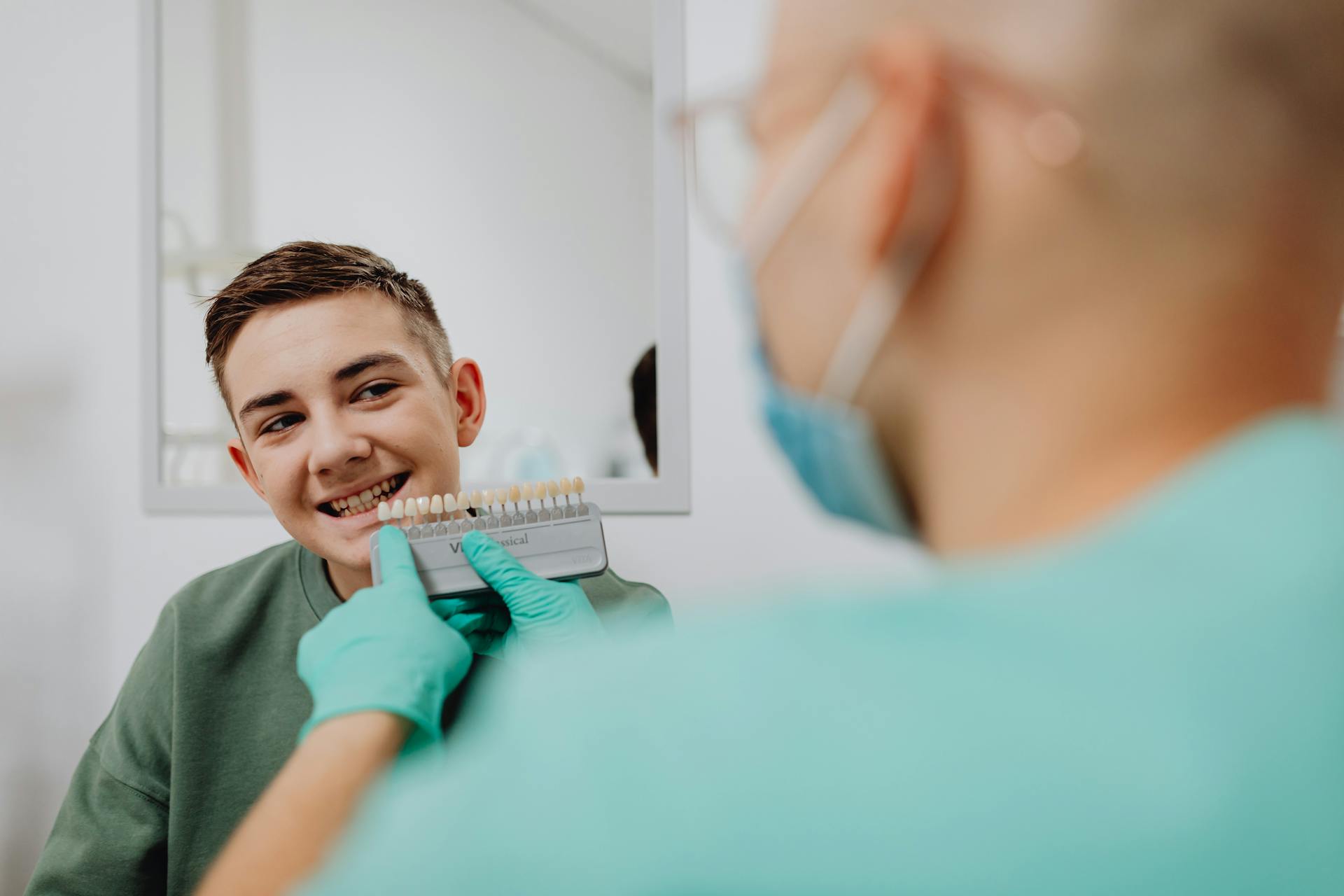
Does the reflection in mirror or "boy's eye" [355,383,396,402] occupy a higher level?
the reflection in mirror

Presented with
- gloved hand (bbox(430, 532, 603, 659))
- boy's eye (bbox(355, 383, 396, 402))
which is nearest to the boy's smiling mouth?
boy's eye (bbox(355, 383, 396, 402))

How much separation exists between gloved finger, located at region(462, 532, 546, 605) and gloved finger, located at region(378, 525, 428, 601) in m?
0.06

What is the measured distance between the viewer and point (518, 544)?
87cm

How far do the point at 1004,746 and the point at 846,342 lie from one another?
155 mm

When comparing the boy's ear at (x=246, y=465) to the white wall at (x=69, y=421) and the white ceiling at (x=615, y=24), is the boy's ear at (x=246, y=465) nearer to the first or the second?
the white wall at (x=69, y=421)

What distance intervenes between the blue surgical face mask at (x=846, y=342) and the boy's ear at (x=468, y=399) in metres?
0.82

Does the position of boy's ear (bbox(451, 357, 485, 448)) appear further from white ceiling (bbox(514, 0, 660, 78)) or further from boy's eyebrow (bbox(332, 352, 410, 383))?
white ceiling (bbox(514, 0, 660, 78))

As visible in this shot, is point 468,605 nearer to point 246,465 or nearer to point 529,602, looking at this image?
point 529,602

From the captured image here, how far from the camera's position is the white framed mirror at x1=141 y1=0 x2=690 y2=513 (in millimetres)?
1197

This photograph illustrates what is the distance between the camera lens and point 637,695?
0.26 metres

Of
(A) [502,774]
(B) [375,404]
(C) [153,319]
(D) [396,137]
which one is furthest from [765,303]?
(C) [153,319]

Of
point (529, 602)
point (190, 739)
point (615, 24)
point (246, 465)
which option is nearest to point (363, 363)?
point (246, 465)

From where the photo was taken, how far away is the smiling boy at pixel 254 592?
961 millimetres

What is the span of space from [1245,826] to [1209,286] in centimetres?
16
